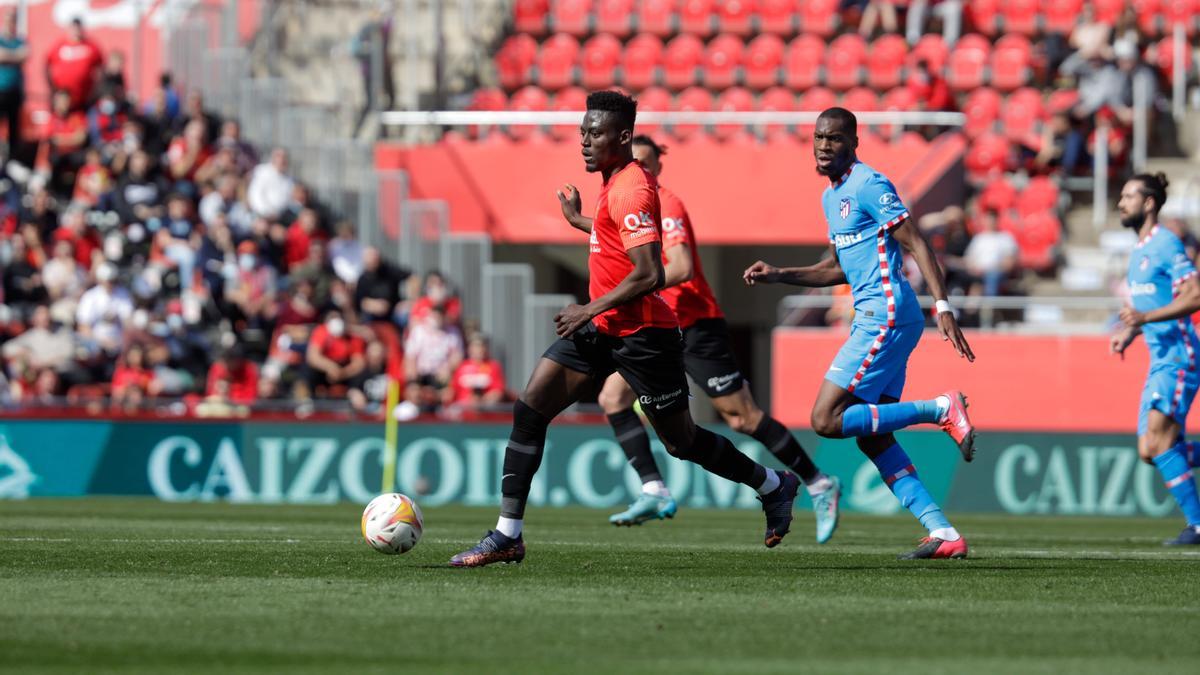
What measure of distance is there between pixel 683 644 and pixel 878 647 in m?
0.67

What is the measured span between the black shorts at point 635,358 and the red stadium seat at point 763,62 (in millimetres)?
18781

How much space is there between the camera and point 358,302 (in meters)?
22.9

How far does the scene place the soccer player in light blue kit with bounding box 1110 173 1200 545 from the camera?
→ 1261 cm

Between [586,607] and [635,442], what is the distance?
5.10 metres

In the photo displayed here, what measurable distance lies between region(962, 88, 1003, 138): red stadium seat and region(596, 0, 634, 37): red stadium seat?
202 inches

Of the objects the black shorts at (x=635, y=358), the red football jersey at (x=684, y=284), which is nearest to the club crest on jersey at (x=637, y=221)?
the black shorts at (x=635, y=358)

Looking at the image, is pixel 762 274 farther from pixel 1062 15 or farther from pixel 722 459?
pixel 1062 15

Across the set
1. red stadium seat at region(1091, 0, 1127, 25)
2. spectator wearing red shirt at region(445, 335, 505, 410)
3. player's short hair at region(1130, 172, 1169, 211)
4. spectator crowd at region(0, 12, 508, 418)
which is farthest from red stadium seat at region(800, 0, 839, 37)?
player's short hair at region(1130, 172, 1169, 211)

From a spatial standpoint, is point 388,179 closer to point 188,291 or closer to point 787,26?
point 188,291

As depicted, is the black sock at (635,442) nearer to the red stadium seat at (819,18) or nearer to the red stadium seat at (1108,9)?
the red stadium seat at (819,18)

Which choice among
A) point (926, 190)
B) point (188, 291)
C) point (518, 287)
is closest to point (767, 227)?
point (926, 190)

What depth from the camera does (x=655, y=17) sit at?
28.8 meters

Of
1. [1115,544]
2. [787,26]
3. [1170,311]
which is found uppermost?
[787,26]

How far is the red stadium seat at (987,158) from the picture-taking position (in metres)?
26.0
